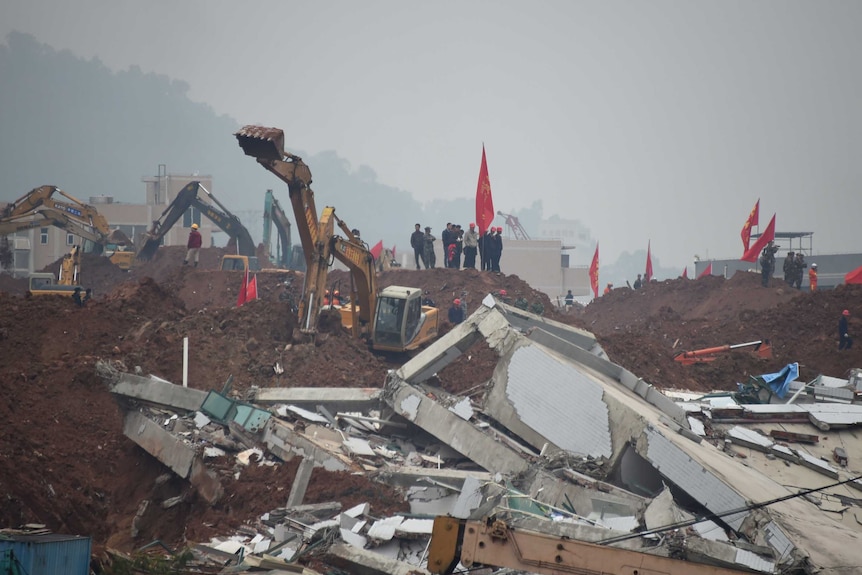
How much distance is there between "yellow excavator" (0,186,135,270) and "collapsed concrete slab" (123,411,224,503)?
2308 centimetres

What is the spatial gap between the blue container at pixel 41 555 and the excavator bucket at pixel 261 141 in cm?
963

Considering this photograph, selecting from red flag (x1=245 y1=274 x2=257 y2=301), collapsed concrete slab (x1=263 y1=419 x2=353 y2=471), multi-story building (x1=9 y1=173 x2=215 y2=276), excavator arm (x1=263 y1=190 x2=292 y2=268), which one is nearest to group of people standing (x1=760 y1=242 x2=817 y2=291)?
red flag (x1=245 y1=274 x2=257 y2=301)

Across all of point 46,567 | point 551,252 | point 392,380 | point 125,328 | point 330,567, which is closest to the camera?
point 46,567

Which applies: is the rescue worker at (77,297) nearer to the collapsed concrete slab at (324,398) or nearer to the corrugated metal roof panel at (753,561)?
the collapsed concrete slab at (324,398)

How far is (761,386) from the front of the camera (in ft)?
50.5

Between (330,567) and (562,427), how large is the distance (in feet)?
14.8

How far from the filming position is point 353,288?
21.9 meters

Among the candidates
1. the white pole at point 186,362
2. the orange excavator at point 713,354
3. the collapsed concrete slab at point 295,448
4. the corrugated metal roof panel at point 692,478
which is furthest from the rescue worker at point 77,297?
the corrugated metal roof panel at point 692,478

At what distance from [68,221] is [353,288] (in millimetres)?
19562

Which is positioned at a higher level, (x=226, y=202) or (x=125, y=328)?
(x=226, y=202)

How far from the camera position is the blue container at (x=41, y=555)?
8.74 m

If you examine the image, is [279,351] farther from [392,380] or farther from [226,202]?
[226,202]

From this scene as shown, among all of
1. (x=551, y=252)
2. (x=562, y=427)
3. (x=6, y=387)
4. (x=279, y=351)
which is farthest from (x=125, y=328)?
(x=551, y=252)

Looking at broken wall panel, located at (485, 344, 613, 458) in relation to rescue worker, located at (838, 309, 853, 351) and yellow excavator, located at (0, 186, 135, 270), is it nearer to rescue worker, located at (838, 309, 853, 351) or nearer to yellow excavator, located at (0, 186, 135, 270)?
rescue worker, located at (838, 309, 853, 351)
